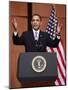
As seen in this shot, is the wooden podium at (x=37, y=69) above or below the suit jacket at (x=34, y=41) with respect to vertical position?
below

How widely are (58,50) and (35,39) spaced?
24 centimetres

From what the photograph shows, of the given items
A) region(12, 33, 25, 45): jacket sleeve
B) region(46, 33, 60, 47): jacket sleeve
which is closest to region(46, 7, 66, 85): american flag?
region(46, 33, 60, 47): jacket sleeve

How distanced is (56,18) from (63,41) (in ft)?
0.72

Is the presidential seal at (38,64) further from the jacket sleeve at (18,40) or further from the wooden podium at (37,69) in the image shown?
the jacket sleeve at (18,40)

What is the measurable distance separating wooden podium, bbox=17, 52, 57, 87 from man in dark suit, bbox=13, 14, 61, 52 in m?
0.05

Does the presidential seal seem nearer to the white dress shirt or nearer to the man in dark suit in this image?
the man in dark suit

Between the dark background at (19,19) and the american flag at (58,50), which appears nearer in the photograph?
the dark background at (19,19)

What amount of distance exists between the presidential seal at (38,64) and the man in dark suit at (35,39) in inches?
2.8

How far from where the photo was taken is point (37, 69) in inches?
77.1

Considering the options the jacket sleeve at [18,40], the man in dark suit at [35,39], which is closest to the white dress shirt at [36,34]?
the man in dark suit at [35,39]

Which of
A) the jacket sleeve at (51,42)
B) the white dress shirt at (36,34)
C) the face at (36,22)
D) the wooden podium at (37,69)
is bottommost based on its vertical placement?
the wooden podium at (37,69)

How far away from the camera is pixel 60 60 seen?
2.04 metres

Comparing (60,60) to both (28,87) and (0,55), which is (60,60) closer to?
(28,87)

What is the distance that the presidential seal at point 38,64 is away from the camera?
1.96 meters
